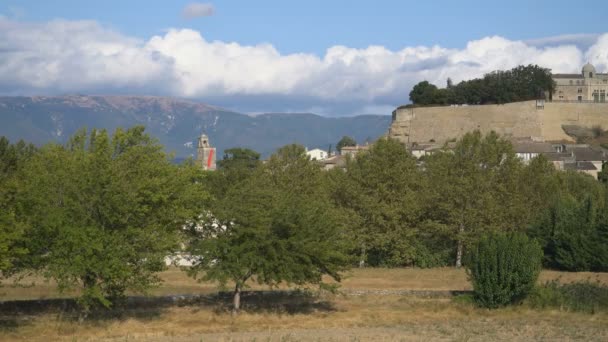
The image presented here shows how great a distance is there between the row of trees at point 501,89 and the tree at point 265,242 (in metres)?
94.1

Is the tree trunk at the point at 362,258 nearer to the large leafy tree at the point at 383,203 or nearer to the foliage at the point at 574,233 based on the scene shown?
the large leafy tree at the point at 383,203

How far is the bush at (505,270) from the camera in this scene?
34188mm

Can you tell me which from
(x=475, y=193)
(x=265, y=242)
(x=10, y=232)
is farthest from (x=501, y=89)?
(x=10, y=232)

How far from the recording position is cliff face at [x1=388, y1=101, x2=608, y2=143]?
117 m

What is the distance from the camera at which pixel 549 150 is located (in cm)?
10112

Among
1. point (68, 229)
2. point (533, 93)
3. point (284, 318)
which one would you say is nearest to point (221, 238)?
point (284, 318)

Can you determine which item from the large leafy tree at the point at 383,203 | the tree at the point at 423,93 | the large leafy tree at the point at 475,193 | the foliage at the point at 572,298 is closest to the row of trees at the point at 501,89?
the tree at the point at 423,93

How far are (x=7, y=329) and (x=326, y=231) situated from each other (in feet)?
37.7

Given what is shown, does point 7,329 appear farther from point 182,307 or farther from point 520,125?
point 520,125

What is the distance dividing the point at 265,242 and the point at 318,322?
3339 millimetres

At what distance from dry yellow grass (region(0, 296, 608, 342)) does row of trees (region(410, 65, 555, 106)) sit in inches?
3625

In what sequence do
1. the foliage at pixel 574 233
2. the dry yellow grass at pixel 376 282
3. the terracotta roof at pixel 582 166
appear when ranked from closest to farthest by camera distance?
the dry yellow grass at pixel 376 282, the foliage at pixel 574 233, the terracotta roof at pixel 582 166

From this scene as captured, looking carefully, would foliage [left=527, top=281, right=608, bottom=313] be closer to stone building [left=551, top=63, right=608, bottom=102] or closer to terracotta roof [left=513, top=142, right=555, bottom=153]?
terracotta roof [left=513, top=142, right=555, bottom=153]

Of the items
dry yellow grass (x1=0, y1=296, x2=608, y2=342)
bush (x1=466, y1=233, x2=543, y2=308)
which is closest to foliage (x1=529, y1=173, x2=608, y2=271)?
bush (x1=466, y1=233, x2=543, y2=308)
